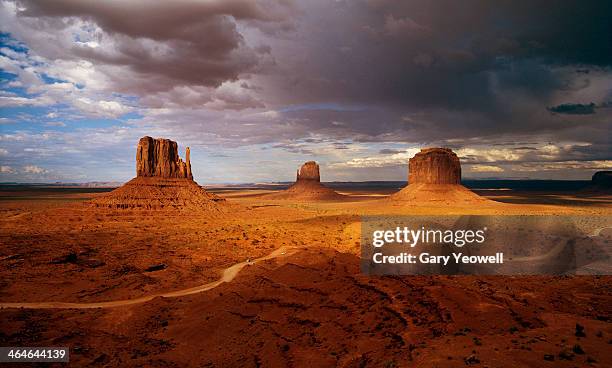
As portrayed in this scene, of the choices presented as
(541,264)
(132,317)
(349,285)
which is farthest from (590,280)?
(132,317)

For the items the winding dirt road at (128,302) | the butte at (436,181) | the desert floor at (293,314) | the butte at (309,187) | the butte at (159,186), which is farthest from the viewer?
the butte at (309,187)

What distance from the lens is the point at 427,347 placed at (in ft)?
39.6

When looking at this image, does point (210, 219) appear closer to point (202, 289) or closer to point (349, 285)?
point (202, 289)

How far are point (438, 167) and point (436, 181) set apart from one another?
12.7 ft

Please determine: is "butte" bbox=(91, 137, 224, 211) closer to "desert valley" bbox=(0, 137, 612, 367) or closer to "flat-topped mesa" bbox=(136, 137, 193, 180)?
"flat-topped mesa" bbox=(136, 137, 193, 180)

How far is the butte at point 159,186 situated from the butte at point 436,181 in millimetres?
52579

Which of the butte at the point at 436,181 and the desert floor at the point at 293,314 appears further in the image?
the butte at the point at 436,181

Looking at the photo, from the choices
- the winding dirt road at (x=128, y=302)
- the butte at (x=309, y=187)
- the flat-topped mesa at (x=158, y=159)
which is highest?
the flat-topped mesa at (x=158, y=159)

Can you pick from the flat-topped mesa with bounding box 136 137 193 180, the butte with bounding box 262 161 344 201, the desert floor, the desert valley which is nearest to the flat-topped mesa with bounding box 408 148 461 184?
the butte with bounding box 262 161 344 201

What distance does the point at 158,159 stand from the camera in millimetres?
72500

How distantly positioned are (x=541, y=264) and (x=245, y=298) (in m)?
21.2

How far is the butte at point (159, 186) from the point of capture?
6512 centimetres

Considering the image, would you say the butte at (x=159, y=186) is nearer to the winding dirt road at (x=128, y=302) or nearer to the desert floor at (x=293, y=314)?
the desert floor at (x=293, y=314)

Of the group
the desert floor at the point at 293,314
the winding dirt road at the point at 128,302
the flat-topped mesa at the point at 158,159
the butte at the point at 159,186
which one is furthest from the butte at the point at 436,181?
the winding dirt road at the point at 128,302
